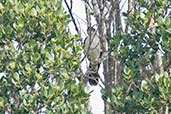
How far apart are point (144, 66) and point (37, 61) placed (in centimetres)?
139

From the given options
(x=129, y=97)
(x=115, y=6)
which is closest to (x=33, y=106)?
(x=129, y=97)

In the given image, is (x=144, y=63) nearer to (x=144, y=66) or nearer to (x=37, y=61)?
(x=144, y=66)

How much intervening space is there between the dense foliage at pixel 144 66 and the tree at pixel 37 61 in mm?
611

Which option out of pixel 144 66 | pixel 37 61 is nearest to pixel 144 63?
pixel 144 66

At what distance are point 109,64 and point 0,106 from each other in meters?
2.26

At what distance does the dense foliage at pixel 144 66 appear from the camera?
5.74 m

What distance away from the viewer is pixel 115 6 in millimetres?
7375

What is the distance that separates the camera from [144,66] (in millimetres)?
6262

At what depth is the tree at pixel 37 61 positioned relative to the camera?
5414mm

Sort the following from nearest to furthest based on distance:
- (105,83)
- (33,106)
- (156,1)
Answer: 1. (33,106)
2. (156,1)
3. (105,83)

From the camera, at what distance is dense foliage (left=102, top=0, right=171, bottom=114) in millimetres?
5738

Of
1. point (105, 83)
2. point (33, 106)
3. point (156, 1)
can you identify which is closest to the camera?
point (33, 106)

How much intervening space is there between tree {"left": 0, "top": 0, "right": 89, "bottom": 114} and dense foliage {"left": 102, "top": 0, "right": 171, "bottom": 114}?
0.61 m

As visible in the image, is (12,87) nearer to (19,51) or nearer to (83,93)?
(19,51)
